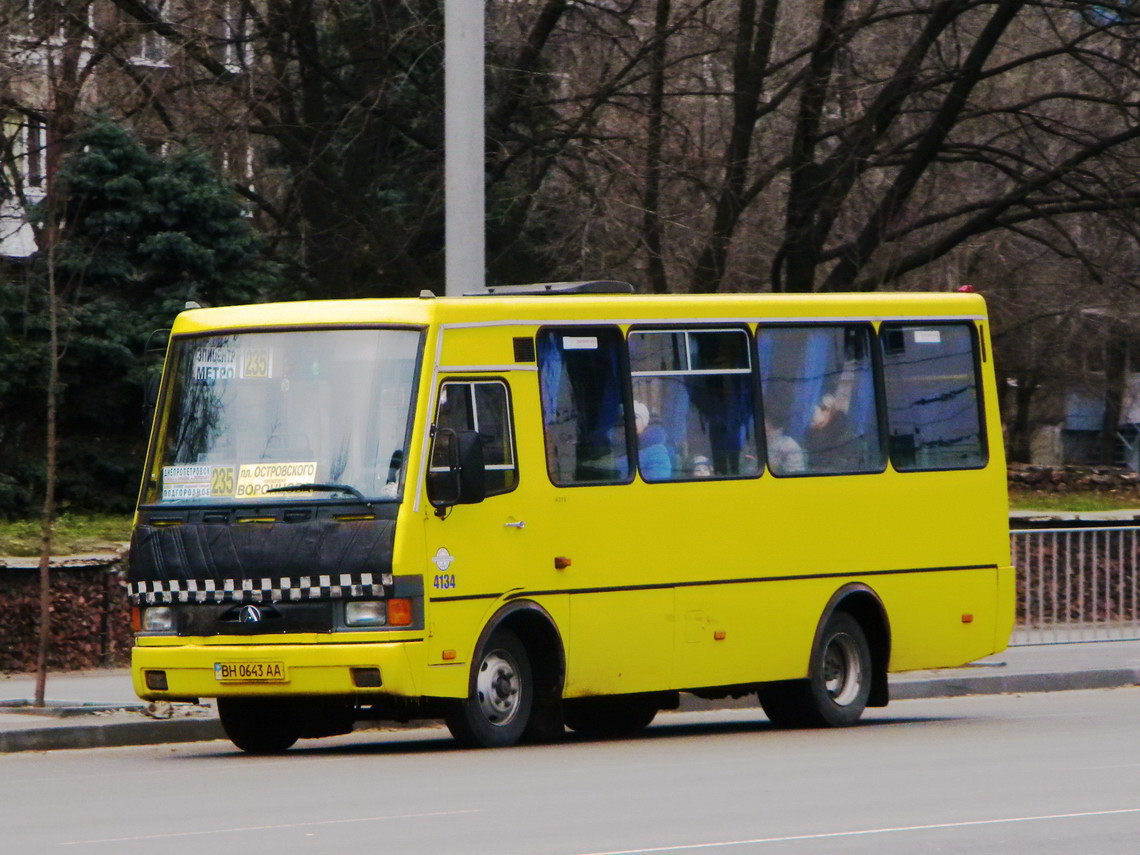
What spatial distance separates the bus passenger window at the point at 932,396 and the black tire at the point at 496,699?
3.70 m

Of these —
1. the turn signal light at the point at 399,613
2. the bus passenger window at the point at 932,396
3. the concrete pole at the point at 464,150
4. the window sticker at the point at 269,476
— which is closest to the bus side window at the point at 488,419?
the window sticker at the point at 269,476

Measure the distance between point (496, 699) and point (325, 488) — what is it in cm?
166

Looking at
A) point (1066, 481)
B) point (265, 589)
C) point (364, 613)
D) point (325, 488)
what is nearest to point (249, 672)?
point (265, 589)

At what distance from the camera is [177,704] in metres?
15.3

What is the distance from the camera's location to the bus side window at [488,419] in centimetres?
1267

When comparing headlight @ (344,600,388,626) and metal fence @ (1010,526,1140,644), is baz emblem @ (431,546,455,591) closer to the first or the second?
headlight @ (344,600,388,626)

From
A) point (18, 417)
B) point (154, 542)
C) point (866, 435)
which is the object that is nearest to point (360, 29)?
point (18, 417)

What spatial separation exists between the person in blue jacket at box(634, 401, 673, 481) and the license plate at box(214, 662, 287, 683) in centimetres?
284

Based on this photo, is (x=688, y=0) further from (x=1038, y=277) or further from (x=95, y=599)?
(x=1038, y=277)

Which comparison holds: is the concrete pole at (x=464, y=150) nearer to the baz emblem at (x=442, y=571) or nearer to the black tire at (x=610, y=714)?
the black tire at (x=610, y=714)

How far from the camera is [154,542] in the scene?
12.8 meters

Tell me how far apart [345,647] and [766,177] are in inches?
523

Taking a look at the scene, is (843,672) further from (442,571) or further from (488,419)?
(442,571)

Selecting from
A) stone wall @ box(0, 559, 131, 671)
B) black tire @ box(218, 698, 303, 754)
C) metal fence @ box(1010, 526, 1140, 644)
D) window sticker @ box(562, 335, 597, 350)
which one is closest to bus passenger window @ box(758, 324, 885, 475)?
window sticker @ box(562, 335, 597, 350)
